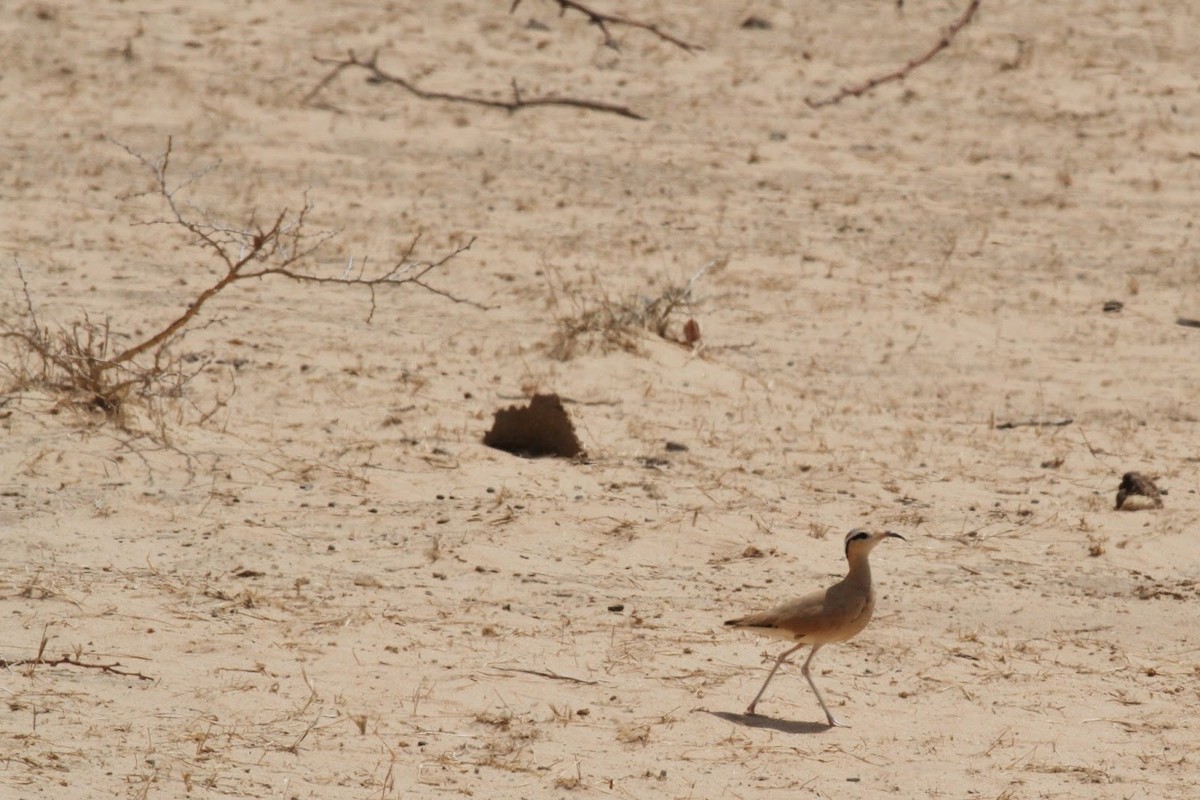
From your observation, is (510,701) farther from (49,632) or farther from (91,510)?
(91,510)

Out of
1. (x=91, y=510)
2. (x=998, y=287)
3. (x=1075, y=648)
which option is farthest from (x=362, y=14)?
(x=1075, y=648)

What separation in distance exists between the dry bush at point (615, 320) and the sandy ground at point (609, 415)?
49 millimetres

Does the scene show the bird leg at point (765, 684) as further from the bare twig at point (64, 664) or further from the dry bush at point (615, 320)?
the dry bush at point (615, 320)

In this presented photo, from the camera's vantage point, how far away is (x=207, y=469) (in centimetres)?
676

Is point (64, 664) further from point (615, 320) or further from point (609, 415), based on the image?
point (615, 320)

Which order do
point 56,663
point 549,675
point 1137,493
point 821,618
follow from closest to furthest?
1. point 56,663
2. point 821,618
3. point 549,675
4. point 1137,493

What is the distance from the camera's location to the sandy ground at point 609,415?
5008 mm

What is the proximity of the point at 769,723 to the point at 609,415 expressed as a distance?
3.21 m

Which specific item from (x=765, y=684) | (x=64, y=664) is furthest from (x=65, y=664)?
(x=765, y=684)

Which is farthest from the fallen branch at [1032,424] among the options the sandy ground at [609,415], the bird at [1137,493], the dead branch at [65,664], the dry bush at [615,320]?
the dead branch at [65,664]

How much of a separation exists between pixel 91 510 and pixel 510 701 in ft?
6.64

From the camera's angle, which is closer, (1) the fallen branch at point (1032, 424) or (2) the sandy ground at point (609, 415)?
(2) the sandy ground at point (609, 415)

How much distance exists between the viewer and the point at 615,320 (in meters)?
9.21

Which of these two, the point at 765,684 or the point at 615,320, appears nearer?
the point at 765,684
